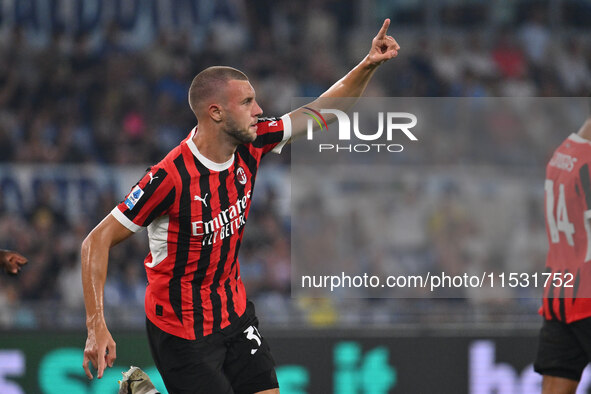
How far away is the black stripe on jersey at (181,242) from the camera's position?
421 centimetres

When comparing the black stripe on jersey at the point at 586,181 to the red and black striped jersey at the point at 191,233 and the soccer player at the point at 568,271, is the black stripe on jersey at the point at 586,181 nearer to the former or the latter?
the soccer player at the point at 568,271

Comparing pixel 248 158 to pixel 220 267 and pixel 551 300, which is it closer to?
pixel 220 267

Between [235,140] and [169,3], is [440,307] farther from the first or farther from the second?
[169,3]

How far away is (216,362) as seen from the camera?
4.30 m

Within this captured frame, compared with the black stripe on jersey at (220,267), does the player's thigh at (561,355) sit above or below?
below

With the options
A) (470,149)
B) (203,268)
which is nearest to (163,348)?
(203,268)

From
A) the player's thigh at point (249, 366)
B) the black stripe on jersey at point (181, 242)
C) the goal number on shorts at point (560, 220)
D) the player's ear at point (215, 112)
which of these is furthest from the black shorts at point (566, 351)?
the player's ear at point (215, 112)

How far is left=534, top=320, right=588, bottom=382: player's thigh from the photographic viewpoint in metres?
4.84

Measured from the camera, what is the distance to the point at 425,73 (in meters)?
12.5

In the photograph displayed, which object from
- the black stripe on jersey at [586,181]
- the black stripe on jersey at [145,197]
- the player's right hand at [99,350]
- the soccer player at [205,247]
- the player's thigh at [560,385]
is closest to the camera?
the player's right hand at [99,350]

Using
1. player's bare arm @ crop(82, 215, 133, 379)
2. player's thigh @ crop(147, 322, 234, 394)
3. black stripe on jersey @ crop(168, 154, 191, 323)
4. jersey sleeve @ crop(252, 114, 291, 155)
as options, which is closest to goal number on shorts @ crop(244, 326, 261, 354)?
player's thigh @ crop(147, 322, 234, 394)

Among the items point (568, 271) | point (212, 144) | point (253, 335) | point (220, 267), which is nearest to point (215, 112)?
point (212, 144)

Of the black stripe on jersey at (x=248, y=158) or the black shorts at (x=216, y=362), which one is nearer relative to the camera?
the black shorts at (x=216, y=362)

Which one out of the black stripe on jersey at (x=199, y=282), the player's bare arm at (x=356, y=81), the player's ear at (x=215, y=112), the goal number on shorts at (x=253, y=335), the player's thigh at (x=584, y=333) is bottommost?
the player's thigh at (x=584, y=333)
